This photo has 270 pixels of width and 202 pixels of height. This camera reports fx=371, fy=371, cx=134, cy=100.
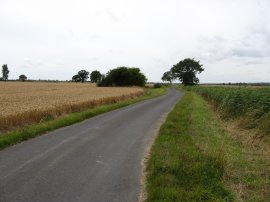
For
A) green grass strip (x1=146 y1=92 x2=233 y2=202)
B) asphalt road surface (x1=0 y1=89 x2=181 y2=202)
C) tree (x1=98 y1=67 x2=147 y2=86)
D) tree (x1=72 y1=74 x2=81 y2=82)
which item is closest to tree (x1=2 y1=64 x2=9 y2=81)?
tree (x1=72 y1=74 x2=81 y2=82)

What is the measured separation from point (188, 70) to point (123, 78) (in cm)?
4621

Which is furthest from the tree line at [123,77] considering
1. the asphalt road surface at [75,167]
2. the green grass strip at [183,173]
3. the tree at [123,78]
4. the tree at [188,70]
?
the green grass strip at [183,173]

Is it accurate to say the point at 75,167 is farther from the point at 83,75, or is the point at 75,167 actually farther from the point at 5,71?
the point at 5,71

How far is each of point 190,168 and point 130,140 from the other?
5163 millimetres

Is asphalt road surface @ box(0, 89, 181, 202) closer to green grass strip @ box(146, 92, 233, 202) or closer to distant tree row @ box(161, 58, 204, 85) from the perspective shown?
green grass strip @ box(146, 92, 233, 202)

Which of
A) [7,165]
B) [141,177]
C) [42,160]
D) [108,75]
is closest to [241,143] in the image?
[141,177]

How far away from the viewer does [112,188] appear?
26.0 feet

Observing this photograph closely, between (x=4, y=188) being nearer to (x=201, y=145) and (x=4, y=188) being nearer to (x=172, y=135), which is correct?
(x=201, y=145)

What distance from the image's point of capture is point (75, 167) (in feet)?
31.9

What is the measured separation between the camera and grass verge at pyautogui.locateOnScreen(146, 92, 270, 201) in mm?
7465

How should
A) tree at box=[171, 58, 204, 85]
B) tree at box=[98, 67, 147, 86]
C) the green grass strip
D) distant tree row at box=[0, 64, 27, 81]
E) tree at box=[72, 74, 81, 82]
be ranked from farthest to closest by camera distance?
distant tree row at box=[0, 64, 27, 81]
tree at box=[72, 74, 81, 82]
tree at box=[171, 58, 204, 85]
tree at box=[98, 67, 147, 86]
the green grass strip

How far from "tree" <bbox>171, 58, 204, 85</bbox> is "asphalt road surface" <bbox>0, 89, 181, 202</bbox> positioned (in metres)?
134

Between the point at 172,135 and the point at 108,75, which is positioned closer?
the point at 172,135

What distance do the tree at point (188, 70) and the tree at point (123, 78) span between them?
131 feet
